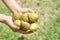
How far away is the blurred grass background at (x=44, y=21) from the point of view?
4.13 m

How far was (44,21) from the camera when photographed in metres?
4.54

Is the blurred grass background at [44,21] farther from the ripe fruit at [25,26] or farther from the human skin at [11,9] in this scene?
the ripe fruit at [25,26]

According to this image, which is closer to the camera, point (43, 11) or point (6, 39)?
point (6, 39)

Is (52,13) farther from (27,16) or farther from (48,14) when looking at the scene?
(27,16)

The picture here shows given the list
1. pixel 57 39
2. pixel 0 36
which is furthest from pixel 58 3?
pixel 0 36

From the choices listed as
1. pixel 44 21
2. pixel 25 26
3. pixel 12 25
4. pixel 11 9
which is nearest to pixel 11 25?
pixel 12 25

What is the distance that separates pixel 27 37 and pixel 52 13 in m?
0.93

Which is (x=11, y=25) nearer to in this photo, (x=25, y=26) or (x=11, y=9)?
(x=25, y=26)

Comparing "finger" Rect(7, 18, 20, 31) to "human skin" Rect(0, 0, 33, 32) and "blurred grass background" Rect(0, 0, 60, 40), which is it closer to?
"human skin" Rect(0, 0, 33, 32)

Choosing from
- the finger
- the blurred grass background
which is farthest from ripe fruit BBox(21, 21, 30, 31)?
the blurred grass background

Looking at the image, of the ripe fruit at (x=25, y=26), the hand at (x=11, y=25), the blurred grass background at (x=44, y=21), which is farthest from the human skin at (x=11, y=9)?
the blurred grass background at (x=44, y=21)

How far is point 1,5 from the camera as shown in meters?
5.06

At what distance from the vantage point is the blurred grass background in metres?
4.13

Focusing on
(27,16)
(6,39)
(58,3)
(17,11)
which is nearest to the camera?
(27,16)
